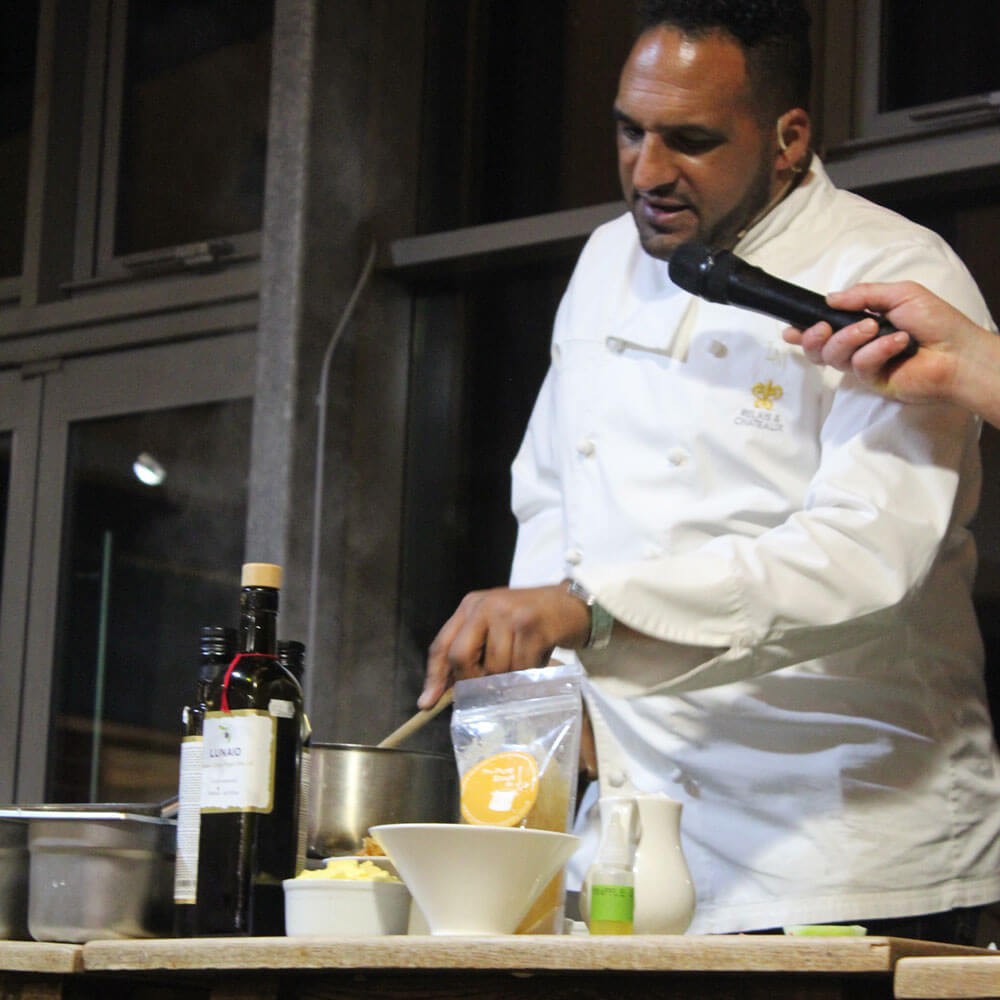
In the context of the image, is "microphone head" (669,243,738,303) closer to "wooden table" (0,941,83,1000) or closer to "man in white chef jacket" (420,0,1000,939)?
"man in white chef jacket" (420,0,1000,939)

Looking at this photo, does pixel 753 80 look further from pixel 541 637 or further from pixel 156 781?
pixel 156 781

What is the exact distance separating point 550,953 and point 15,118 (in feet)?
10.8

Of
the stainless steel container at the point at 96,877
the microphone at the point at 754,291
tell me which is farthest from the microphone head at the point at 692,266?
the stainless steel container at the point at 96,877

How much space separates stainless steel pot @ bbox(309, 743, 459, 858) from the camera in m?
1.42

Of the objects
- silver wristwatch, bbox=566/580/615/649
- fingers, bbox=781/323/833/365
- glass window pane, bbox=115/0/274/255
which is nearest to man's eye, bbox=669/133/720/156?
fingers, bbox=781/323/833/365

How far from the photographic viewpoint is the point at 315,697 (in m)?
2.95

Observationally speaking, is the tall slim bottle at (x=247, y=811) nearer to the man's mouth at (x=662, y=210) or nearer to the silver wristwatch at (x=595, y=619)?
the silver wristwatch at (x=595, y=619)

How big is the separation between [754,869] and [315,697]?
1.37 meters

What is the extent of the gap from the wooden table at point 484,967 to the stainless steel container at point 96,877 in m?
0.06

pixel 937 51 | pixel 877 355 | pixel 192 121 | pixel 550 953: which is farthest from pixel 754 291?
pixel 192 121

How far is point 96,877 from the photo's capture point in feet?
4.41

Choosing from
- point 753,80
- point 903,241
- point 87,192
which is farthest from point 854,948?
point 87,192

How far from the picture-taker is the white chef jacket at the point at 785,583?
1446 mm

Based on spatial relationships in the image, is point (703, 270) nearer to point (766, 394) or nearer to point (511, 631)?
point (766, 394)
